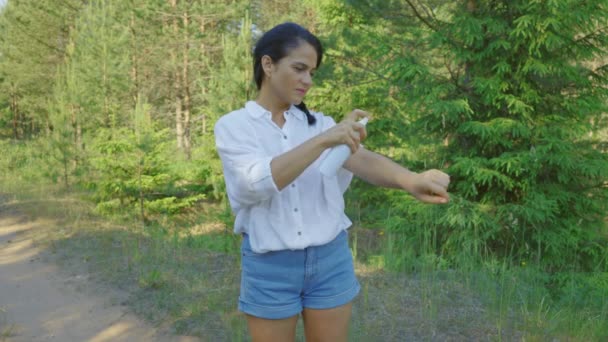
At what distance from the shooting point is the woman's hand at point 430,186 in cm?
153

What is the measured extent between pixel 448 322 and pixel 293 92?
2588mm

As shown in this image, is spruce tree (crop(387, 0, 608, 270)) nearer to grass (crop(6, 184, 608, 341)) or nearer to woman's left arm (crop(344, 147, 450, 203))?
grass (crop(6, 184, 608, 341))

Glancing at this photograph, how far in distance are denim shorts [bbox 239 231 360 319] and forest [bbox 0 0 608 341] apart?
1.87 m

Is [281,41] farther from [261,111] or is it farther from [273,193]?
[273,193]

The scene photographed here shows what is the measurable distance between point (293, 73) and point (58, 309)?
390cm

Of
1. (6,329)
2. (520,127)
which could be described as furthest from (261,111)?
(520,127)

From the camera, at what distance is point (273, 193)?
147cm

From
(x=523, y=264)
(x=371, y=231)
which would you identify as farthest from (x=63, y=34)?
(x=523, y=264)

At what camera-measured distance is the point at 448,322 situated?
354cm

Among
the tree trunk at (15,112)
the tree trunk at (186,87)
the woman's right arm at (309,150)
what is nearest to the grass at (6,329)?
the woman's right arm at (309,150)

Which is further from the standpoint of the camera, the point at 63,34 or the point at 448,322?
the point at 63,34

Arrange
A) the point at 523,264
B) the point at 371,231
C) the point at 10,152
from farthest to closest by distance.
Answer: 1. the point at 10,152
2. the point at 371,231
3. the point at 523,264

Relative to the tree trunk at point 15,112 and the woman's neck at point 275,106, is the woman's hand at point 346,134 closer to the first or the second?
the woman's neck at point 275,106

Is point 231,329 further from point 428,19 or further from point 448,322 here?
point 428,19
